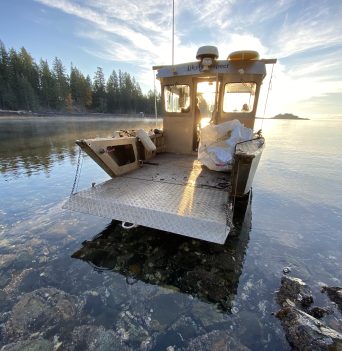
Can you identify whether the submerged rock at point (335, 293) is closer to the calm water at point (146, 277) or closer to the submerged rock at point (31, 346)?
the calm water at point (146, 277)

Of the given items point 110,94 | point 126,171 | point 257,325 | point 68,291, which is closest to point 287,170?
point 126,171

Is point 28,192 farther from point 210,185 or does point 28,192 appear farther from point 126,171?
point 210,185

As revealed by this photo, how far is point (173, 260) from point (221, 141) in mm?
2708

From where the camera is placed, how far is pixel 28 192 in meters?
6.61

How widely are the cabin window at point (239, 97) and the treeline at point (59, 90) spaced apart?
6561 cm

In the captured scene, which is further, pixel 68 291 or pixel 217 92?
pixel 217 92

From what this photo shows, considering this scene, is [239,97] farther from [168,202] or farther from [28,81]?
[28,81]

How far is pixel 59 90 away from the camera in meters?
64.4

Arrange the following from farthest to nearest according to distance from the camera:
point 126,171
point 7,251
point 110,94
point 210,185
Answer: point 110,94, point 126,171, point 210,185, point 7,251

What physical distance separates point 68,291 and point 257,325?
2436mm

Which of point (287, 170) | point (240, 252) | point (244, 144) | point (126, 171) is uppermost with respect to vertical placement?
point (244, 144)

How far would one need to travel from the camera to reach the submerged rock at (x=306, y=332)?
6.69 ft

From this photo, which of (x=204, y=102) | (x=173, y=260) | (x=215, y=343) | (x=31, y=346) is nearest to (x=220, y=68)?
(x=204, y=102)

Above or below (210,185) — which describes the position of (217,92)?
above
